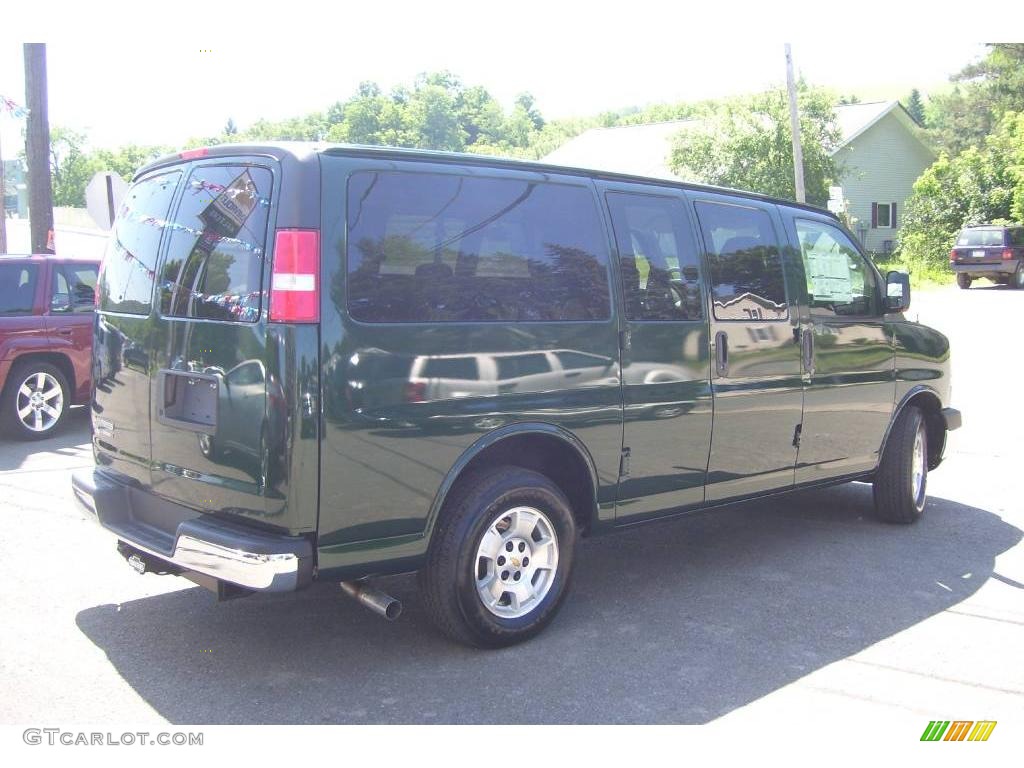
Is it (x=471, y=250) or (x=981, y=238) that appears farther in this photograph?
(x=981, y=238)

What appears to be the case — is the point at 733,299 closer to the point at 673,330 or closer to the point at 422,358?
the point at 673,330

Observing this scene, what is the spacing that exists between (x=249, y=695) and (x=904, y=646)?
115 inches

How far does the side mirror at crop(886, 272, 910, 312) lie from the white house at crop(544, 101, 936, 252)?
37.2 metres

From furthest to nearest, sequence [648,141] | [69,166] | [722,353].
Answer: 1. [69,166]
2. [648,141]
3. [722,353]

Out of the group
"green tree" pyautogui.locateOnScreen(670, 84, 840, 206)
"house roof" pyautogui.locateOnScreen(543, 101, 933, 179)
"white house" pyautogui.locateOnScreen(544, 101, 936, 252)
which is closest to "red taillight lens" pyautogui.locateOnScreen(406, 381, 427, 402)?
"green tree" pyautogui.locateOnScreen(670, 84, 840, 206)

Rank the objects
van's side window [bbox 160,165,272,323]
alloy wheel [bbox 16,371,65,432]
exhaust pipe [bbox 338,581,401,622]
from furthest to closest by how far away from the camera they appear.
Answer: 1. alloy wheel [bbox 16,371,65,432]
2. exhaust pipe [bbox 338,581,401,622]
3. van's side window [bbox 160,165,272,323]

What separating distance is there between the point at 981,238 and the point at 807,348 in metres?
28.0

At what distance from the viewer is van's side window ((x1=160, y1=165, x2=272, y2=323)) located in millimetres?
3977

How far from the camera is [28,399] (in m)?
9.80

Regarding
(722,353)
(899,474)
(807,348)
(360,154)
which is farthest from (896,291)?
(360,154)

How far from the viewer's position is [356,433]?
154 inches

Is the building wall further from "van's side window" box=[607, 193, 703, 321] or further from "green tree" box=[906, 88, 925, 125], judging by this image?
"green tree" box=[906, 88, 925, 125]

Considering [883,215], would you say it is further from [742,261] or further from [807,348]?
[742,261]

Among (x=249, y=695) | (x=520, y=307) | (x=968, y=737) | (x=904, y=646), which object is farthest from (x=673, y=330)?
(x=249, y=695)
